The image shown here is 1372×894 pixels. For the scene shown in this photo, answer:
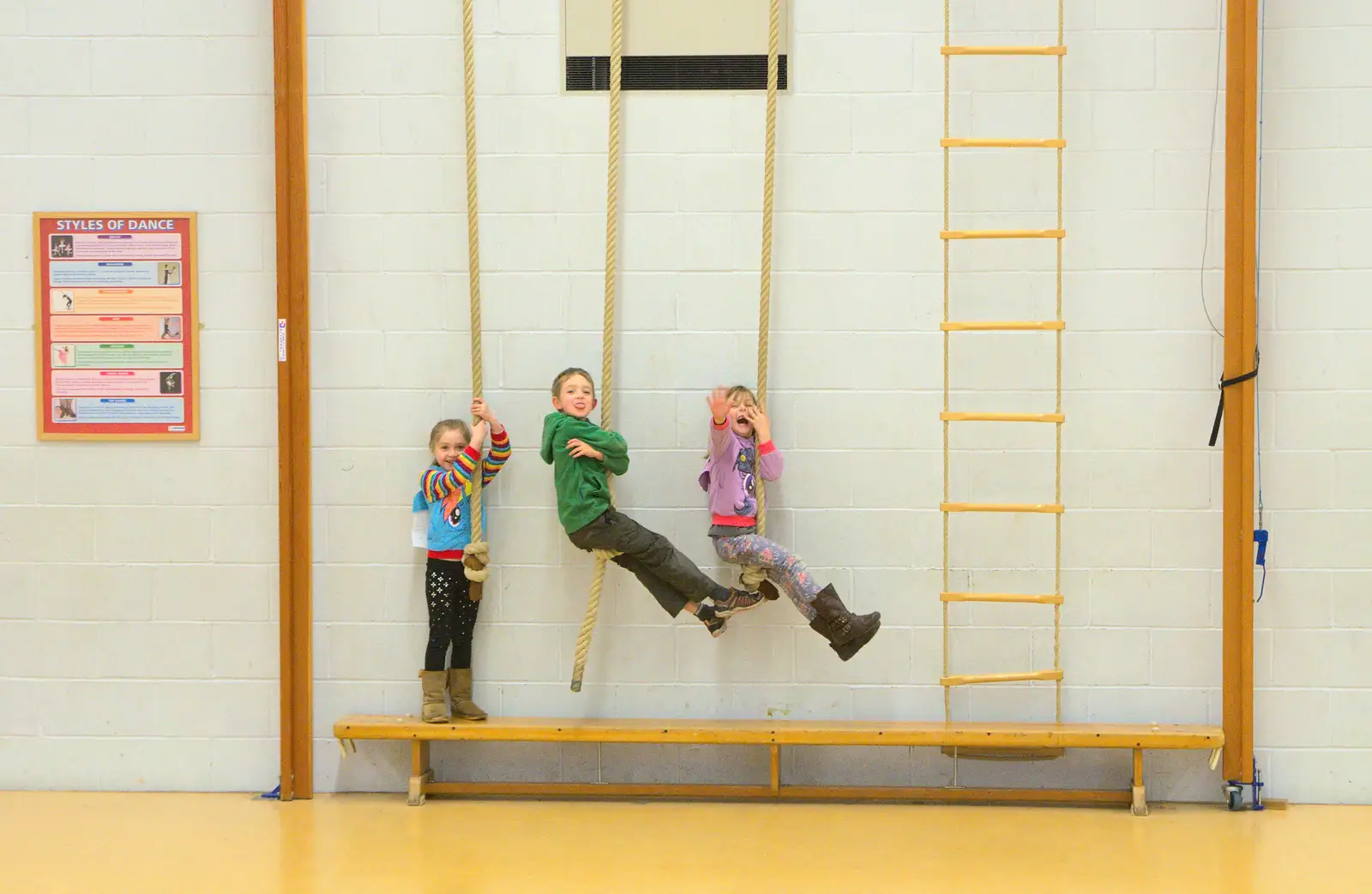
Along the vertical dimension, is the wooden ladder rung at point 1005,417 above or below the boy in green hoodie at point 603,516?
above

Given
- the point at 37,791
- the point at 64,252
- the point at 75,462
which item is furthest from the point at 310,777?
the point at 64,252

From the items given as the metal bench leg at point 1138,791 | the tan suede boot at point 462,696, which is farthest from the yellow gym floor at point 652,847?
the tan suede boot at point 462,696

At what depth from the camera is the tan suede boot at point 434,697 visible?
4379mm

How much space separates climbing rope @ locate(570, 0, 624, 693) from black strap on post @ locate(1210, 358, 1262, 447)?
2.12 meters

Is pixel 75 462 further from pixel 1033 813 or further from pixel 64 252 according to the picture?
pixel 1033 813

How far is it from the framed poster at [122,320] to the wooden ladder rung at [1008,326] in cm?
273

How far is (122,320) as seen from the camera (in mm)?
4539

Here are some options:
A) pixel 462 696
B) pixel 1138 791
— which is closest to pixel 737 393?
pixel 462 696

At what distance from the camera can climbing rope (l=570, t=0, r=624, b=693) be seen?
4336 millimetres

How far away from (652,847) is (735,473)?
49.9 inches

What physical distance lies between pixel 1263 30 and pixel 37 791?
17.0 feet

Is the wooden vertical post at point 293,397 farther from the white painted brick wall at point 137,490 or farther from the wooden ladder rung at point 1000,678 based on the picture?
the wooden ladder rung at point 1000,678

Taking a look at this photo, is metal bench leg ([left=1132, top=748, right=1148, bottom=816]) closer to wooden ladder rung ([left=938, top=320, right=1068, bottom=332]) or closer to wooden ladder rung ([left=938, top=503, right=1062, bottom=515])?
wooden ladder rung ([left=938, top=503, right=1062, bottom=515])

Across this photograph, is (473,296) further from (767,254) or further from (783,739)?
(783,739)
